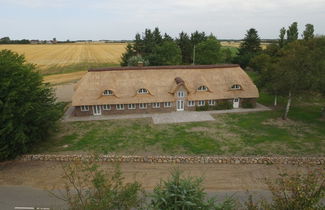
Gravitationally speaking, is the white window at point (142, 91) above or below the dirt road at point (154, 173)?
above

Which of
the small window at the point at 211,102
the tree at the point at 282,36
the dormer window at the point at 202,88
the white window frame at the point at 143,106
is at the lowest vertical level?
the white window frame at the point at 143,106

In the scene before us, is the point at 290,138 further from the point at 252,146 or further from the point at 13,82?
the point at 13,82

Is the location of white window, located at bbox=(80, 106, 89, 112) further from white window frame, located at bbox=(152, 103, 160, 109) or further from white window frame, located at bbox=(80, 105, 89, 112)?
white window frame, located at bbox=(152, 103, 160, 109)

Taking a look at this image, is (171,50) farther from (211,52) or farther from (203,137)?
(203,137)

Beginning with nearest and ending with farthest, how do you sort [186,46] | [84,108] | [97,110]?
[84,108] < [97,110] < [186,46]

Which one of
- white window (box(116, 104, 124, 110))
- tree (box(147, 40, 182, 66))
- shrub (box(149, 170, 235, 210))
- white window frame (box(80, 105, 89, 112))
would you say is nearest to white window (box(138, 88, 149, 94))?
white window (box(116, 104, 124, 110))

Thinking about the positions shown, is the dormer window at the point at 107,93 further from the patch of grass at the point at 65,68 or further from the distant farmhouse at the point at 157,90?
the patch of grass at the point at 65,68

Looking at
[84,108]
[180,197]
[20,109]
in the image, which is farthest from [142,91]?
[180,197]

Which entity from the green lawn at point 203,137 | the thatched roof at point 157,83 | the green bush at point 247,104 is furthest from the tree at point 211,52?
the green lawn at point 203,137
